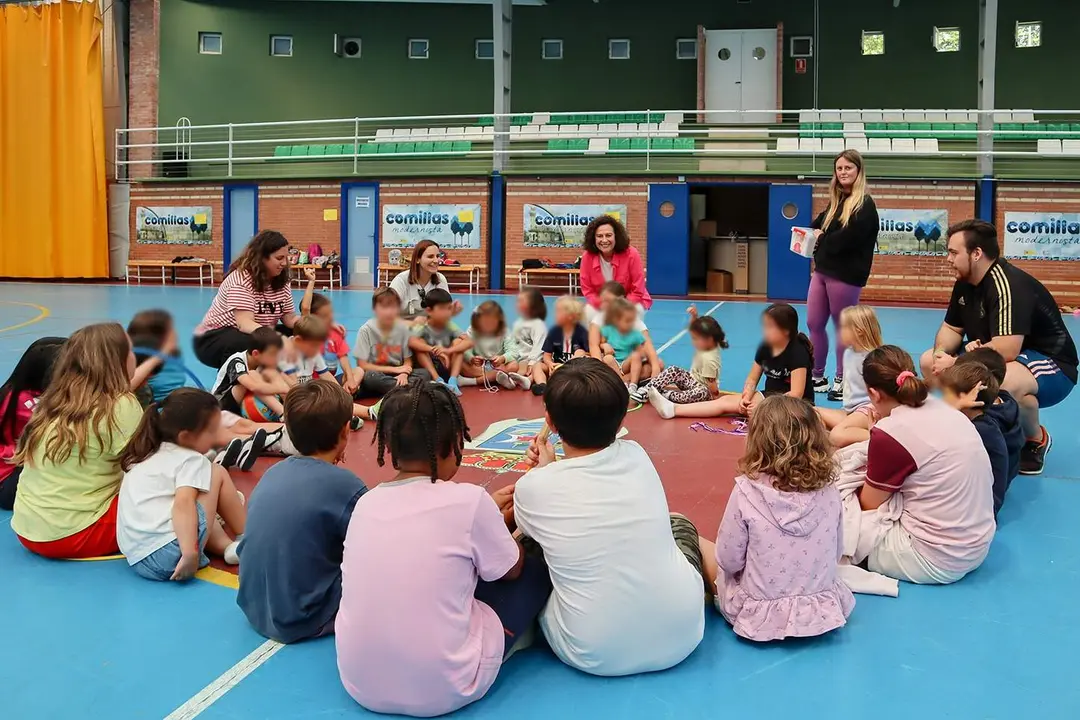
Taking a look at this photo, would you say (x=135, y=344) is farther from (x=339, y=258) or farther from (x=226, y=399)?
(x=339, y=258)

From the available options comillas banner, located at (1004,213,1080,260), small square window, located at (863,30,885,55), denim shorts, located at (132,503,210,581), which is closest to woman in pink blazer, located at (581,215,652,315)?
denim shorts, located at (132,503,210,581)

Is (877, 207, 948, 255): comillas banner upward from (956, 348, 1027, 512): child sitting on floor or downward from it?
upward

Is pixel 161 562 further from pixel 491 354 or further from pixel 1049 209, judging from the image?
pixel 1049 209

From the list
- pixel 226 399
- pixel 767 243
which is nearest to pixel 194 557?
pixel 226 399

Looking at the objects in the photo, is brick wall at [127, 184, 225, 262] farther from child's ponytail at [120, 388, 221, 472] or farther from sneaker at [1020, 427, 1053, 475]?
sneaker at [1020, 427, 1053, 475]

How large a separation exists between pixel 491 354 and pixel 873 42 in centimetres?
1635

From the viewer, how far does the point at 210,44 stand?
2194 centimetres

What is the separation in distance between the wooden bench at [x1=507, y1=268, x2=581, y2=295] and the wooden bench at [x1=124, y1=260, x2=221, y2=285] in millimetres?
7351

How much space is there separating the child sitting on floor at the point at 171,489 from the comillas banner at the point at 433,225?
15944 millimetres

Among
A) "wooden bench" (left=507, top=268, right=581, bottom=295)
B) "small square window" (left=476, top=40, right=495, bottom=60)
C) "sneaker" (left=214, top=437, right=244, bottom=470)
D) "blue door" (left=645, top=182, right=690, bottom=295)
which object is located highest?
"small square window" (left=476, top=40, right=495, bottom=60)

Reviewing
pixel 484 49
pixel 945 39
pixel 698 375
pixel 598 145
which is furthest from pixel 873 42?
pixel 698 375

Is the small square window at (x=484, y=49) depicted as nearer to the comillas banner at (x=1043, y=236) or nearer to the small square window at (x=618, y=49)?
the small square window at (x=618, y=49)

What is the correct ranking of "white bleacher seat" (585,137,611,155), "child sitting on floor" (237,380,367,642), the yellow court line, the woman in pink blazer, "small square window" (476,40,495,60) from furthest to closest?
"small square window" (476,40,495,60) → "white bleacher seat" (585,137,611,155) → the yellow court line → the woman in pink blazer → "child sitting on floor" (237,380,367,642)

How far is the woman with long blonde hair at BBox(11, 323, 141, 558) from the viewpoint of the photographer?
326 cm
